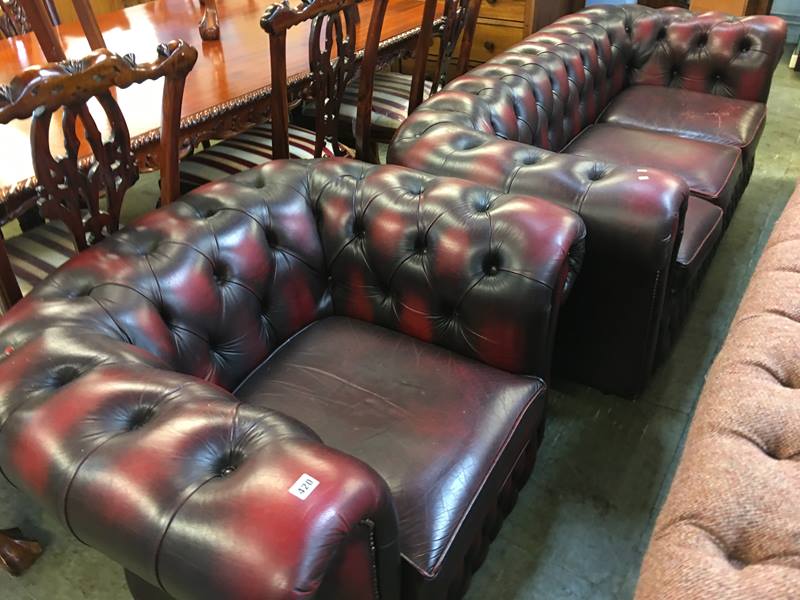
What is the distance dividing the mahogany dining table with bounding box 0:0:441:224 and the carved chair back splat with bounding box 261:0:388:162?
87mm

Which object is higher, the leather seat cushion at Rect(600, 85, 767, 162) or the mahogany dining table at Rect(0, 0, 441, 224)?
the mahogany dining table at Rect(0, 0, 441, 224)

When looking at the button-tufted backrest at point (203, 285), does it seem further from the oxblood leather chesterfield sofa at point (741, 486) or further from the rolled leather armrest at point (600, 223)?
the oxblood leather chesterfield sofa at point (741, 486)

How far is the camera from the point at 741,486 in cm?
79

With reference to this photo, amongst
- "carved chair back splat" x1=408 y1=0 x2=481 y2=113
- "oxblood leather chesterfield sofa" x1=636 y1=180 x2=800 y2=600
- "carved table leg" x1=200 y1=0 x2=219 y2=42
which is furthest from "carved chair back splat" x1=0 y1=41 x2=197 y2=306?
"oxblood leather chesterfield sofa" x1=636 y1=180 x2=800 y2=600

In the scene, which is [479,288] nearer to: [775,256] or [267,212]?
[267,212]

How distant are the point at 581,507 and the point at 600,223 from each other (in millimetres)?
653

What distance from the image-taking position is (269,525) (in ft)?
2.23

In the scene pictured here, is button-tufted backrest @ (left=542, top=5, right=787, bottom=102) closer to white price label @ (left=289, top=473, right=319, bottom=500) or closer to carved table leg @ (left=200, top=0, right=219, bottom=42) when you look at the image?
carved table leg @ (left=200, top=0, right=219, bottom=42)

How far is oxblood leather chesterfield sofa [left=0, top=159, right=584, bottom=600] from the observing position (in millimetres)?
719

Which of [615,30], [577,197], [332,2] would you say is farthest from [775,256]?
[615,30]

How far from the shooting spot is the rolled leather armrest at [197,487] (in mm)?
677

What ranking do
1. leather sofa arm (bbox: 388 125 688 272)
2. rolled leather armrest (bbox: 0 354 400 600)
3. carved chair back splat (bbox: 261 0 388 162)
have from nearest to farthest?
1. rolled leather armrest (bbox: 0 354 400 600)
2. leather sofa arm (bbox: 388 125 688 272)
3. carved chair back splat (bbox: 261 0 388 162)

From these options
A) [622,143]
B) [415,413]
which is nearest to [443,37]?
[622,143]

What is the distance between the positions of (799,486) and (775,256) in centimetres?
64
